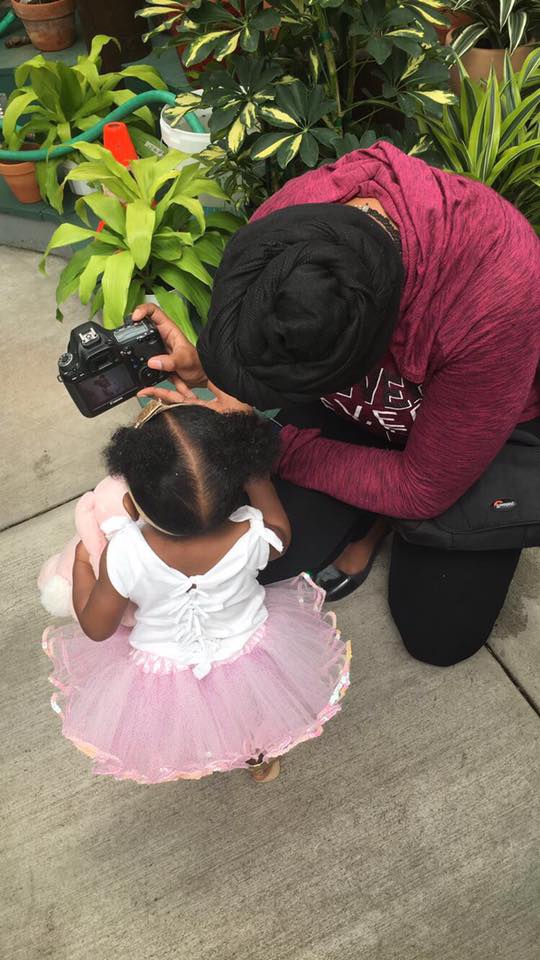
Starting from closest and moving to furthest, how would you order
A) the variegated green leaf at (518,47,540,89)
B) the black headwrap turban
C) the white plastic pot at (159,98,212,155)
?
the black headwrap turban → the variegated green leaf at (518,47,540,89) → the white plastic pot at (159,98,212,155)

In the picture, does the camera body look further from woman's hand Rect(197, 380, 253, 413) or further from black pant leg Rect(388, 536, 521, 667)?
black pant leg Rect(388, 536, 521, 667)

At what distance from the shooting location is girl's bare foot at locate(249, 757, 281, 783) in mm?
1699

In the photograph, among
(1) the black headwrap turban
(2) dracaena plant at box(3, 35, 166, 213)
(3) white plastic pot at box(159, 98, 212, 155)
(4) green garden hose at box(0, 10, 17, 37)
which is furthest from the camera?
(4) green garden hose at box(0, 10, 17, 37)

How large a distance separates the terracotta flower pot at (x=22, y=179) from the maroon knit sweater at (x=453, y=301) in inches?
81.5

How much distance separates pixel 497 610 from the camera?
5.84 ft

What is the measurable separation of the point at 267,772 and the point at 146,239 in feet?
4.91

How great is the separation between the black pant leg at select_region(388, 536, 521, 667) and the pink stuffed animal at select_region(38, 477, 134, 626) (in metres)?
0.69

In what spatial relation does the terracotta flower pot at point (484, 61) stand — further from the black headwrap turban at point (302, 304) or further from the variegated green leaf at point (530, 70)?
the black headwrap turban at point (302, 304)

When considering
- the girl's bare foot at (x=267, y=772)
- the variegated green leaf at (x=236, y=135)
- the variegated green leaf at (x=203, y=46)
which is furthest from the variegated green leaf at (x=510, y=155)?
the girl's bare foot at (x=267, y=772)

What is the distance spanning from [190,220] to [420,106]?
790 mm

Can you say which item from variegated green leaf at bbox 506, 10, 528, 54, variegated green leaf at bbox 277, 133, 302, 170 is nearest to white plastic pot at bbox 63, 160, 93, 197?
variegated green leaf at bbox 277, 133, 302, 170

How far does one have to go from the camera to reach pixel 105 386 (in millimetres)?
1531

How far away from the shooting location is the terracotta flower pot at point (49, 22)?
3383mm

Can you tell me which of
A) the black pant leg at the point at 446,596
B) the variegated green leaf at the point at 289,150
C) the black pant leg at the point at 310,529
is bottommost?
the black pant leg at the point at 446,596
